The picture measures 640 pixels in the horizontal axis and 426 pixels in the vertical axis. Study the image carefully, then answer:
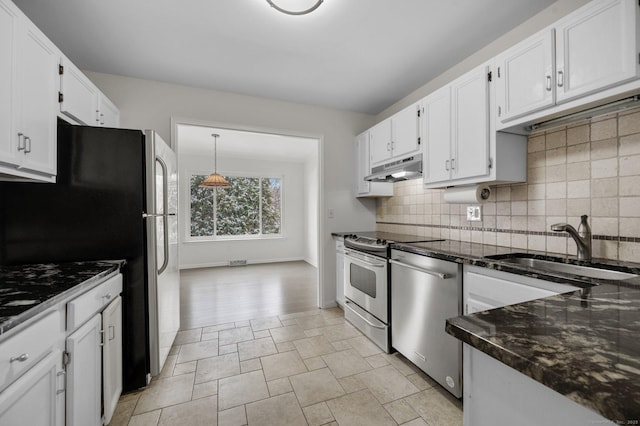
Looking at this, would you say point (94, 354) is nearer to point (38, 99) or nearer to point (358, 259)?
point (38, 99)

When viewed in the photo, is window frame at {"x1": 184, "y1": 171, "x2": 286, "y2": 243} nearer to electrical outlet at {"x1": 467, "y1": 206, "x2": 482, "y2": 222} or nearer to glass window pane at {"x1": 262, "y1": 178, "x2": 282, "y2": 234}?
glass window pane at {"x1": 262, "y1": 178, "x2": 282, "y2": 234}

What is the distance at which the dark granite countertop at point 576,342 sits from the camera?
37 cm

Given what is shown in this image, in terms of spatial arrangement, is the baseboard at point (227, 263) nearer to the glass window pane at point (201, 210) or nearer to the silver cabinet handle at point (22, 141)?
the glass window pane at point (201, 210)

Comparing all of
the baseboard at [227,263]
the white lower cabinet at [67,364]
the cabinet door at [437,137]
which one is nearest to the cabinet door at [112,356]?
the white lower cabinet at [67,364]

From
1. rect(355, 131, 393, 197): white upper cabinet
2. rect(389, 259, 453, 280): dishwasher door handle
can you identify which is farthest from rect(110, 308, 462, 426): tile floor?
rect(355, 131, 393, 197): white upper cabinet

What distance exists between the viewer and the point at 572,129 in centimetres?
170

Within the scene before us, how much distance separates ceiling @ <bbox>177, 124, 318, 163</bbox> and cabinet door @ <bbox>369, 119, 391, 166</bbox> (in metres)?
1.33

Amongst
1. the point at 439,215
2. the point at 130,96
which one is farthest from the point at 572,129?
the point at 130,96

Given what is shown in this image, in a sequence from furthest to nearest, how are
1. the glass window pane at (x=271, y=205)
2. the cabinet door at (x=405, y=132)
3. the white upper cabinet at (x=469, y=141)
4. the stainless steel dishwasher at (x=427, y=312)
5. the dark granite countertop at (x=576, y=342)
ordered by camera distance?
the glass window pane at (x=271, y=205)
the cabinet door at (x=405, y=132)
the white upper cabinet at (x=469, y=141)
the stainless steel dishwasher at (x=427, y=312)
the dark granite countertop at (x=576, y=342)

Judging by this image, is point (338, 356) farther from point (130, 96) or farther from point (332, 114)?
point (130, 96)

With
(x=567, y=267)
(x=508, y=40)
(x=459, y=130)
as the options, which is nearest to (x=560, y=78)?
(x=459, y=130)

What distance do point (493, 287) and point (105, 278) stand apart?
2211 millimetres

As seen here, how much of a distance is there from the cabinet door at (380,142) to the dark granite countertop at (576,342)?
232 cm

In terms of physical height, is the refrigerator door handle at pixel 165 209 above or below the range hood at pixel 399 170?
below
